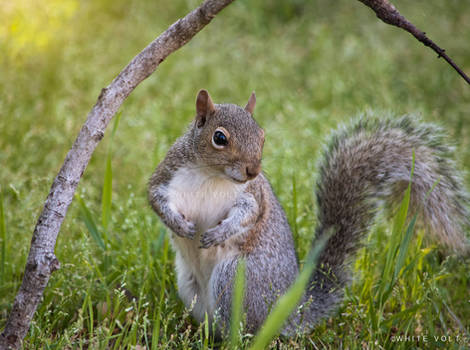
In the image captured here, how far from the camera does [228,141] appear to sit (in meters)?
1.82

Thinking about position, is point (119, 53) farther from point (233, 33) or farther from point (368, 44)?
point (368, 44)

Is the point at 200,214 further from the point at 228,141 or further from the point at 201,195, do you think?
the point at 228,141

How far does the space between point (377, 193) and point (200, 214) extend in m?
0.72

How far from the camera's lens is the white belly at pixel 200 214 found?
1961 millimetres

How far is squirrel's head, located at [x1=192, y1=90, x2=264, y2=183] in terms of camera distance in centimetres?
180

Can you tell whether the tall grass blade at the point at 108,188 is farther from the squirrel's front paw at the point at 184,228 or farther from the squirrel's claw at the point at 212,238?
the squirrel's claw at the point at 212,238

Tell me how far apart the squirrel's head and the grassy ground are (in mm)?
422

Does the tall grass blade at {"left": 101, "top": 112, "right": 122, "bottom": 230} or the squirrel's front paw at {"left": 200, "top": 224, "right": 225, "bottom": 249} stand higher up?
the tall grass blade at {"left": 101, "top": 112, "right": 122, "bottom": 230}

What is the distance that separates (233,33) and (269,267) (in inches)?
147

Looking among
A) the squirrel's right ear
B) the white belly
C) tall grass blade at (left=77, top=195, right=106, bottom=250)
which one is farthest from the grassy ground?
the squirrel's right ear

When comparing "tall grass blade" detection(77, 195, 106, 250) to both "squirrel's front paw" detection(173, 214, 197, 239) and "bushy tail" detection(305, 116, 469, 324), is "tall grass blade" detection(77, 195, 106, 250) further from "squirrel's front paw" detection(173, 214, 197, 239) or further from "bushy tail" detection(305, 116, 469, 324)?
"bushy tail" detection(305, 116, 469, 324)

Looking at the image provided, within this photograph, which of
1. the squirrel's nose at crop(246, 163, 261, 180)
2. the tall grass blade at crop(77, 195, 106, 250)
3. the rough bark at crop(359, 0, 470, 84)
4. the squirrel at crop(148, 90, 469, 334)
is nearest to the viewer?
the rough bark at crop(359, 0, 470, 84)

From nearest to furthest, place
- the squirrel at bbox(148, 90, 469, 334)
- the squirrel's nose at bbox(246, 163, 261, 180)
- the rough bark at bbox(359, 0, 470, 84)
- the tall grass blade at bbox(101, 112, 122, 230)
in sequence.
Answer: the rough bark at bbox(359, 0, 470, 84), the squirrel's nose at bbox(246, 163, 261, 180), the squirrel at bbox(148, 90, 469, 334), the tall grass blade at bbox(101, 112, 122, 230)

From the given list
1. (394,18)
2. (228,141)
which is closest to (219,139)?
(228,141)
